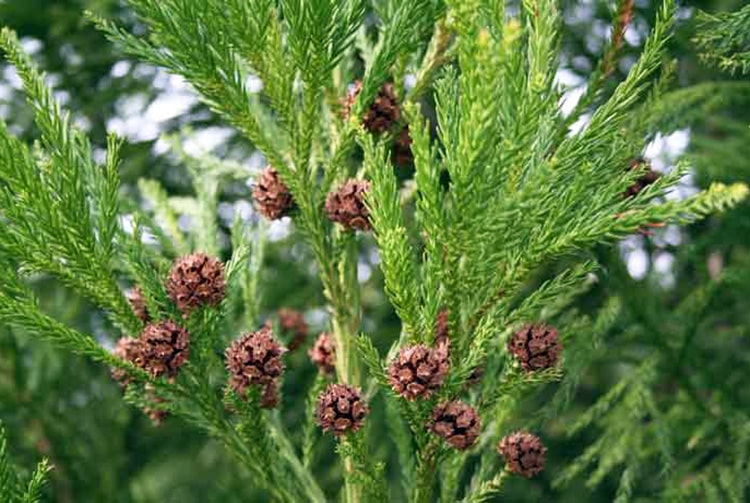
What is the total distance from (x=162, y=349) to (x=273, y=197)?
1.28ft

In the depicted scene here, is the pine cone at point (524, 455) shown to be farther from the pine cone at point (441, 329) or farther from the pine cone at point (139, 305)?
the pine cone at point (139, 305)

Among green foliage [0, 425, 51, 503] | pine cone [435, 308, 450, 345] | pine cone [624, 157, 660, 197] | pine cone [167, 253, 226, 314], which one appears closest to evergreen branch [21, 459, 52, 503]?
green foliage [0, 425, 51, 503]

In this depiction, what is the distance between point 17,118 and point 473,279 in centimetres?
307

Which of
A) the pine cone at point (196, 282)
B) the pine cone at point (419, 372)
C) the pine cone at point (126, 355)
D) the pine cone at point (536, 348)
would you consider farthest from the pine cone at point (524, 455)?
the pine cone at point (126, 355)

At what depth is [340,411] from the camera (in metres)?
1.61

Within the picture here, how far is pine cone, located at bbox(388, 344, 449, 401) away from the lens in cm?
153

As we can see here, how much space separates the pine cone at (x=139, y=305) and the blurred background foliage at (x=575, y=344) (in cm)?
79

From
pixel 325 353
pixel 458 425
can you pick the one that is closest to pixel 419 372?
pixel 458 425

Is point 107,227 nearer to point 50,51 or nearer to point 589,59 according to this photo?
point 589,59

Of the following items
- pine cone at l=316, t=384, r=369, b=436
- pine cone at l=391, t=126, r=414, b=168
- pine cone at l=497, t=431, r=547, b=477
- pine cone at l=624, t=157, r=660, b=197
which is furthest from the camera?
pine cone at l=391, t=126, r=414, b=168

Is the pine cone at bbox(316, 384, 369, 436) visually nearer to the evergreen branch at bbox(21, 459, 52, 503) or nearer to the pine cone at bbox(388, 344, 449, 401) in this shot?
the pine cone at bbox(388, 344, 449, 401)

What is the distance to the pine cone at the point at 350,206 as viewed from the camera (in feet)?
5.99

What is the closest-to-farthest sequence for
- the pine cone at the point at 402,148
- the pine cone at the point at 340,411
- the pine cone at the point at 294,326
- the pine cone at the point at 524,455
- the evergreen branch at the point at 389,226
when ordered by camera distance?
the evergreen branch at the point at 389,226, the pine cone at the point at 340,411, the pine cone at the point at 524,455, the pine cone at the point at 402,148, the pine cone at the point at 294,326

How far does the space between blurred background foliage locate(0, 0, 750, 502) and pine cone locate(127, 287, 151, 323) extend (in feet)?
2.58
